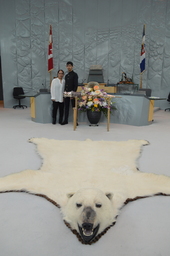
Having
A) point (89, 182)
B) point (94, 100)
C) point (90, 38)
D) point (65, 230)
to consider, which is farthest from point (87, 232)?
point (90, 38)

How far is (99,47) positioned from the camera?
8289 millimetres

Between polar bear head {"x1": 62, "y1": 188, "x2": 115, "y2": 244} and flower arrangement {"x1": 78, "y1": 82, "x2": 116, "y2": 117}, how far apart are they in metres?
3.14

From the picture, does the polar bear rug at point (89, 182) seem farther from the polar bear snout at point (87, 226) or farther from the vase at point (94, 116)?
the vase at point (94, 116)

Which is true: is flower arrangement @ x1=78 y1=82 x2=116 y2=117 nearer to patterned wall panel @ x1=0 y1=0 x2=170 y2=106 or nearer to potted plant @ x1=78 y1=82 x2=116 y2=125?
potted plant @ x1=78 y1=82 x2=116 y2=125

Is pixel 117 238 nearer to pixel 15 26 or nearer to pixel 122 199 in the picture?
pixel 122 199

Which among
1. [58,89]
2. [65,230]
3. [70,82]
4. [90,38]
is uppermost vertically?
[90,38]

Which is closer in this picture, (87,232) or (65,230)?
(87,232)

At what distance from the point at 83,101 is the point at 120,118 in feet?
3.49

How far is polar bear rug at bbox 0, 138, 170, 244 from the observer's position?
4.59 feet

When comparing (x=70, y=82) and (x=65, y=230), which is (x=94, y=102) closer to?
(x=70, y=82)

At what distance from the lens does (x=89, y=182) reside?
1.99m

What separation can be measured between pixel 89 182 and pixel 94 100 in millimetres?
2797

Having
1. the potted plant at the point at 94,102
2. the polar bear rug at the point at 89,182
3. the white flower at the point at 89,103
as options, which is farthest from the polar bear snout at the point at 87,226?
the white flower at the point at 89,103

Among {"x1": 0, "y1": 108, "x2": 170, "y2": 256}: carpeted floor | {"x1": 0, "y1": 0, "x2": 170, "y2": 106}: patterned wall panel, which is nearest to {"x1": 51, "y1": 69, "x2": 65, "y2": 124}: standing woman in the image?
{"x1": 0, "y1": 108, "x2": 170, "y2": 256}: carpeted floor
